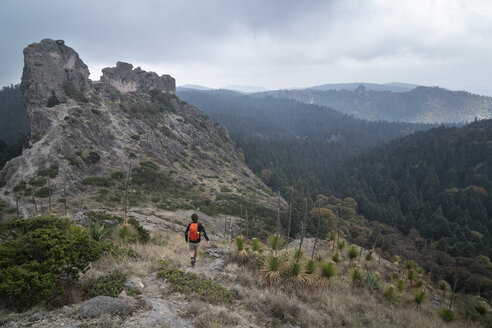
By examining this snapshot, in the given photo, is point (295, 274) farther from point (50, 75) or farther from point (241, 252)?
point (50, 75)

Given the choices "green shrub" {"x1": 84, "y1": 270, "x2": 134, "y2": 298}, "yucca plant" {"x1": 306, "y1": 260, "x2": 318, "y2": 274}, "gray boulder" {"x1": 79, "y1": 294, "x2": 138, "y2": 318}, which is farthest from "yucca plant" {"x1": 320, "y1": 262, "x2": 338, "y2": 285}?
"green shrub" {"x1": 84, "y1": 270, "x2": 134, "y2": 298}

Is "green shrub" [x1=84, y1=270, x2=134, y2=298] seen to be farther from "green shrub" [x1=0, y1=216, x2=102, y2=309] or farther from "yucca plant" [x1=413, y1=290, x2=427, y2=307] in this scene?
"yucca plant" [x1=413, y1=290, x2=427, y2=307]

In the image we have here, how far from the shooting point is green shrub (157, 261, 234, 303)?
6.46 m

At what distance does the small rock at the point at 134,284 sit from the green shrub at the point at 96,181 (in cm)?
2350

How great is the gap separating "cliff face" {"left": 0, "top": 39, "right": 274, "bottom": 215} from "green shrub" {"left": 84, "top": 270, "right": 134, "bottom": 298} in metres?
8.37

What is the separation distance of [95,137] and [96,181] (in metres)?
11.3

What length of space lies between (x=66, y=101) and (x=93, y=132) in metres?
8.68

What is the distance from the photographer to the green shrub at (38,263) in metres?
4.80

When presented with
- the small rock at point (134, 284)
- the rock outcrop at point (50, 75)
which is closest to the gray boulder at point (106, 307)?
the small rock at point (134, 284)

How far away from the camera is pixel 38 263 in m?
5.22

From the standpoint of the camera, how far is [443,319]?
29.4 feet

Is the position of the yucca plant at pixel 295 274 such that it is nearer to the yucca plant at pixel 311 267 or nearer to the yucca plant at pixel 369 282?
the yucca plant at pixel 311 267

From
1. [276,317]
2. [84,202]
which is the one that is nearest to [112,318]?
[276,317]

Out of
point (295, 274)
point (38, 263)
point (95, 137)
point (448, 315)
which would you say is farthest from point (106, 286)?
point (95, 137)
